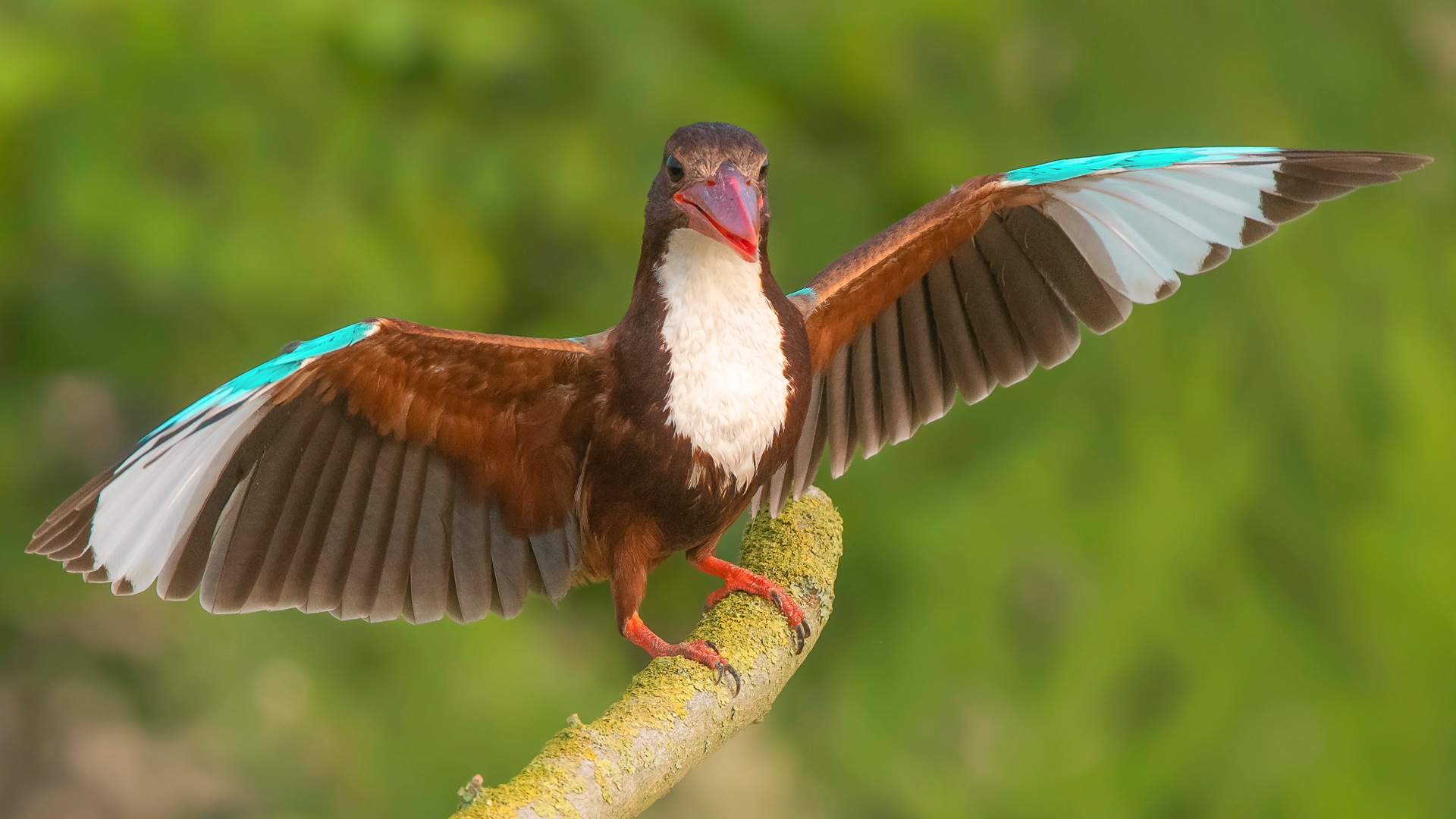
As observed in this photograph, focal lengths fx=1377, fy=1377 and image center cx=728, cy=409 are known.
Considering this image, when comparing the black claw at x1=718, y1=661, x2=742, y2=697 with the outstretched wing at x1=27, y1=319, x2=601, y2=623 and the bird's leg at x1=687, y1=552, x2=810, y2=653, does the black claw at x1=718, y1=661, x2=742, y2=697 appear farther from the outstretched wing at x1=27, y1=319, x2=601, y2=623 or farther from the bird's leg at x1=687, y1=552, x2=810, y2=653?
the outstretched wing at x1=27, y1=319, x2=601, y2=623

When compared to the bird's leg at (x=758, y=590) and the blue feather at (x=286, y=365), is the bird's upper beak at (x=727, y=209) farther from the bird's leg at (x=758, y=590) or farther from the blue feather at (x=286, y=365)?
the bird's leg at (x=758, y=590)

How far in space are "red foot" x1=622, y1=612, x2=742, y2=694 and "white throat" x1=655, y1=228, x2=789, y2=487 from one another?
0.29 m

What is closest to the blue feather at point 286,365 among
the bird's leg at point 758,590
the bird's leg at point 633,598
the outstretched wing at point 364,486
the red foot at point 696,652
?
the outstretched wing at point 364,486

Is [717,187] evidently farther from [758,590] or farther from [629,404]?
[758,590]

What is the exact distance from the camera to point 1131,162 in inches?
104

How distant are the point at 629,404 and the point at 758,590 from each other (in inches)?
19.1

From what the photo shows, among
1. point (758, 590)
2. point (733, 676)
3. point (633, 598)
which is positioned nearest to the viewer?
point (733, 676)

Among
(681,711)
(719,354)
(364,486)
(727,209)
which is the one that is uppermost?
(727,209)

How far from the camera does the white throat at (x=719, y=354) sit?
2.35 metres

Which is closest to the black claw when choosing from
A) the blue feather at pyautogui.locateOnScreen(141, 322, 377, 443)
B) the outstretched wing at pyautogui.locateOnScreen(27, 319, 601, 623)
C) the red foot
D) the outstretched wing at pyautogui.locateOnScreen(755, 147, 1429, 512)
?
the red foot

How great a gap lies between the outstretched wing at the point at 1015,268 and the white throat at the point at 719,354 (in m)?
0.32

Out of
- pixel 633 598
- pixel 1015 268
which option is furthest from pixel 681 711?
pixel 1015 268

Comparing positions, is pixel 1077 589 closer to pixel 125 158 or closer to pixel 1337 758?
pixel 1337 758

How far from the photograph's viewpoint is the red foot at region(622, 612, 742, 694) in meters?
2.30
